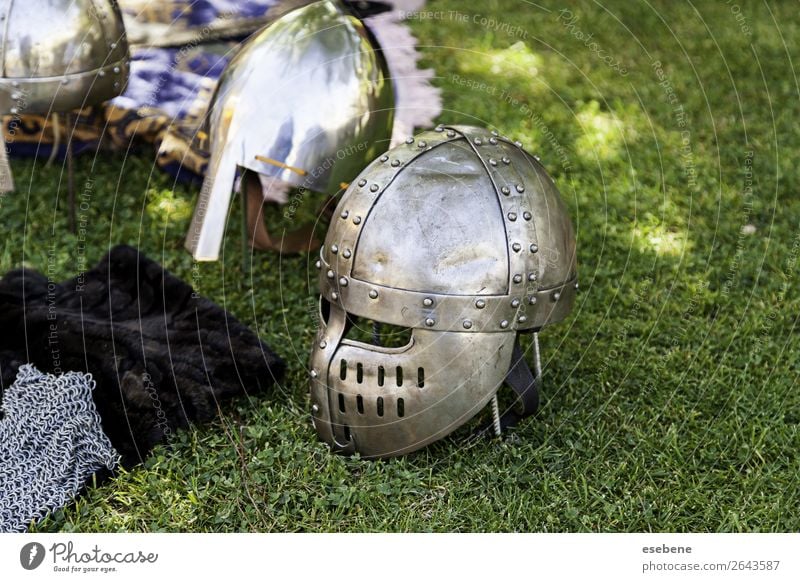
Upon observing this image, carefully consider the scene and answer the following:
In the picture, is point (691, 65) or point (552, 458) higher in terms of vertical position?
point (691, 65)

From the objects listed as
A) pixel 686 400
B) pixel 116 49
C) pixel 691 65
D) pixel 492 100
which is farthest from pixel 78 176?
pixel 691 65

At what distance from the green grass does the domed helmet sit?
30 cm

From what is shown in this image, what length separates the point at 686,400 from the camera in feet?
13.0

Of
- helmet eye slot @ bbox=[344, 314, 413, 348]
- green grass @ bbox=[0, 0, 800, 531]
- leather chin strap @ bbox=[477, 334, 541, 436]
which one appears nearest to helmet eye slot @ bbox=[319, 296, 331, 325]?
green grass @ bbox=[0, 0, 800, 531]

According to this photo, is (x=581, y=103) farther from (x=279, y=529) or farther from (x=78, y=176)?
(x=279, y=529)

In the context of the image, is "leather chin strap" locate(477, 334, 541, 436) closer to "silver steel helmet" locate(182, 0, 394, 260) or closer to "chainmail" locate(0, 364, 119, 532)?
"silver steel helmet" locate(182, 0, 394, 260)

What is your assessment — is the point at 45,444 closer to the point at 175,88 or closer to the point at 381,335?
the point at 381,335

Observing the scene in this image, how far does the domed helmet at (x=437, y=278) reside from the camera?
3146mm

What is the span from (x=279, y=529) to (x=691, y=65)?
524 cm

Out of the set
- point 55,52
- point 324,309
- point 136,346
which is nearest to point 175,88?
point 55,52
